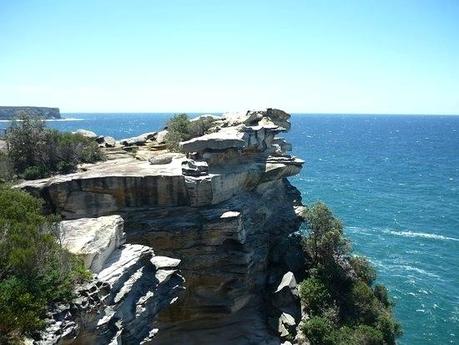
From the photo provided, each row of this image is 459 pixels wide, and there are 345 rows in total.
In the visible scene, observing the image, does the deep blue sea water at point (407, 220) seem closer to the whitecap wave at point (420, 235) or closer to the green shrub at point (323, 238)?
the whitecap wave at point (420, 235)

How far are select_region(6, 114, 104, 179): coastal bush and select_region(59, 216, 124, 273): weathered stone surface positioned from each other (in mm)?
11240

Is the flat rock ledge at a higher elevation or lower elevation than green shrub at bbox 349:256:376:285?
higher

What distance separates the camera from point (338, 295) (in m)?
34.8

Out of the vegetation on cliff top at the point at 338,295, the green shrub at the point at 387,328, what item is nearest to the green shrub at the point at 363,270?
the vegetation on cliff top at the point at 338,295

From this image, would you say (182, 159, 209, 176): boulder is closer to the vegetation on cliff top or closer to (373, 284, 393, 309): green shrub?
the vegetation on cliff top

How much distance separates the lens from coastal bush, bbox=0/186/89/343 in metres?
16.1

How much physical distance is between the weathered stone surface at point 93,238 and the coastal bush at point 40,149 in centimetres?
1124

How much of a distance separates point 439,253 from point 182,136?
3444cm

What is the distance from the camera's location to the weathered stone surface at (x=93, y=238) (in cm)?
2106

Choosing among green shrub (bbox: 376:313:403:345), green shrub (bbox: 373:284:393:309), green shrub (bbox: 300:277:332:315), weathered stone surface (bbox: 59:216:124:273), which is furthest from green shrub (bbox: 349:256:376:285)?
weathered stone surface (bbox: 59:216:124:273)

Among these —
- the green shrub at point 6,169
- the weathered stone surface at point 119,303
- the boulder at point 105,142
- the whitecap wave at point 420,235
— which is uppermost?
the boulder at point 105,142

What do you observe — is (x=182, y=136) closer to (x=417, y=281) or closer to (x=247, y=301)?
(x=247, y=301)

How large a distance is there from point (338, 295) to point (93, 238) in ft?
65.6

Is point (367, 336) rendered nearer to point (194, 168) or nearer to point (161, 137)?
point (194, 168)
